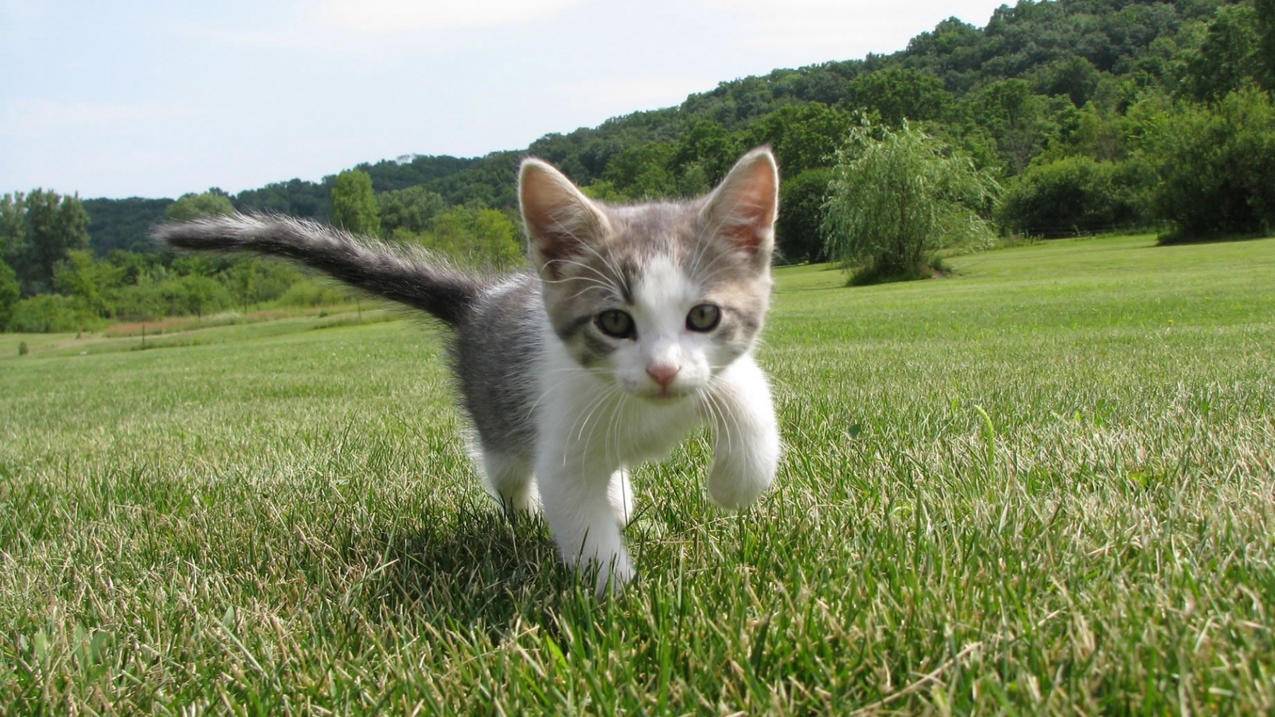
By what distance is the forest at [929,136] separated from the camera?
1526 inches

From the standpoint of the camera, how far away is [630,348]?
6.60 feet

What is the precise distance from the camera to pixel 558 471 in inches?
79.3

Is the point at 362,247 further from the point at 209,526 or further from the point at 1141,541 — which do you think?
the point at 1141,541

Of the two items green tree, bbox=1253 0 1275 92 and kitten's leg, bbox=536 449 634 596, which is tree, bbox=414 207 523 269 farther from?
green tree, bbox=1253 0 1275 92

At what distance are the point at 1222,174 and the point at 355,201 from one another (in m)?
45.3

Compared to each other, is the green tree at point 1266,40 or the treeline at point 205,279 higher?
the green tree at point 1266,40

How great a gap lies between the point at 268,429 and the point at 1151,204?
45795 millimetres

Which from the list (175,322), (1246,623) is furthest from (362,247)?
(175,322)

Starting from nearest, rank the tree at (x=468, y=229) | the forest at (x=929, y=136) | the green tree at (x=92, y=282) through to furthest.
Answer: the tree at (x=468, y=229) < the forest at (x=929, y=136) < the green tree at (x=92, y=282)

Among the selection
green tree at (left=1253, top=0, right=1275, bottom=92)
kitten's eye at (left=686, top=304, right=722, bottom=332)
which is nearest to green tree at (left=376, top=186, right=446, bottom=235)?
kitten's eye at (left=686, top=304, right=722, bottom=332)

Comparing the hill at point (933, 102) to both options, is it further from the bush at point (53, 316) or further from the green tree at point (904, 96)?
the bush at point (53, 316)

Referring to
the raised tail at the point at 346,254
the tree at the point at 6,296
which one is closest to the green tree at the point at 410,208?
the tree at the point at 6,296

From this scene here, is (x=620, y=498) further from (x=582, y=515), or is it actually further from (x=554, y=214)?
(x=554, y=214)

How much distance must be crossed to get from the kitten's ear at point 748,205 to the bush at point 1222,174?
43.0 meters
